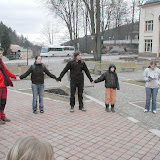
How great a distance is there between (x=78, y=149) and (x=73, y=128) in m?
1.08

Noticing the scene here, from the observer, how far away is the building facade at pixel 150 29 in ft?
127

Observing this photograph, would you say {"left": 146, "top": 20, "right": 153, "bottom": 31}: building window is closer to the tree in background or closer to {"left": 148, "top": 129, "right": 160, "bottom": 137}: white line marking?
the tree in background

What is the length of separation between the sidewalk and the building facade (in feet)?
117

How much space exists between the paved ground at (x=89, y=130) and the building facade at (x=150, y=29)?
34.5 m

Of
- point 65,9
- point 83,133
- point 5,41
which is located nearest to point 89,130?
point 83,133

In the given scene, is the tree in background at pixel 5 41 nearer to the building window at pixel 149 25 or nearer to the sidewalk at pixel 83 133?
the building window at pixel 149 25

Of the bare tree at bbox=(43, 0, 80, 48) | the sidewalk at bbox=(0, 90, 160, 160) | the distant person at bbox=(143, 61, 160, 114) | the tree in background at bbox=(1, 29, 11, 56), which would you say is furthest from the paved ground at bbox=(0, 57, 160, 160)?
the tree in background at bbox=(1, 29, 11, 56)

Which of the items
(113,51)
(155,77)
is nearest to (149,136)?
(155,77)

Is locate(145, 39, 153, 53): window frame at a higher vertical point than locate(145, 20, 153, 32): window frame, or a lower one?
lower

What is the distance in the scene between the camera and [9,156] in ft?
4.03

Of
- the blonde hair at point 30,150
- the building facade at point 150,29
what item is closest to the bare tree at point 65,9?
the building facade at point 150,29

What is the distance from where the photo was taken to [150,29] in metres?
40.5

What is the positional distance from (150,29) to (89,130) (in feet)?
129

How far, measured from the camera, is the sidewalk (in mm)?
3960
